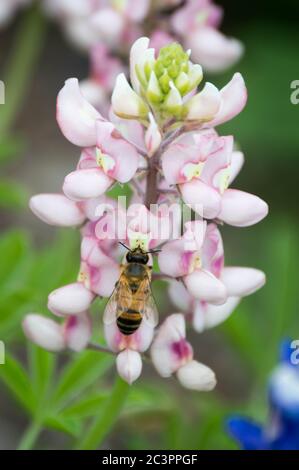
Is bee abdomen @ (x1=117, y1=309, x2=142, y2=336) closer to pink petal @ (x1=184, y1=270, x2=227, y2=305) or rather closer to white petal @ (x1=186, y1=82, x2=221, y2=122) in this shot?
pink petal @ (x1=184, y1=270, x2=227, y2=305)

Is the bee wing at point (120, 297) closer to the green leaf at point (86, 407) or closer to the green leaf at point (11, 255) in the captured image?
the green leaf at point (86, 407)

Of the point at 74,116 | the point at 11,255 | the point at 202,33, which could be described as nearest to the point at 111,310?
the point at 74,116

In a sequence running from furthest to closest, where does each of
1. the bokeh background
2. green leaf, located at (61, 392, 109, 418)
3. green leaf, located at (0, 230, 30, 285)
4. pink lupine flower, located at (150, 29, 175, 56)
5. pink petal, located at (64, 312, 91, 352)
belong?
pink lupine flower, located at (150, 29, 175, 56), green leaf, located at (0, 230, 30, 285), the bokeh background, green leaf, located at (61, 392, 109, 418), pink petal, located at (64, 312, 91, 352)

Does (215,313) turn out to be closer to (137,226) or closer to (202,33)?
(137,226)

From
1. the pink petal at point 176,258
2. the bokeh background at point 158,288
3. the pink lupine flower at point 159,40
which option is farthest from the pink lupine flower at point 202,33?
the pink petal at point 176,258

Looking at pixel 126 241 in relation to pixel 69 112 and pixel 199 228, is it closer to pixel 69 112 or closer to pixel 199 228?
pixel 199 228

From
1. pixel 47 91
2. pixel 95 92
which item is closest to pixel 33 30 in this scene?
pixel 95 92

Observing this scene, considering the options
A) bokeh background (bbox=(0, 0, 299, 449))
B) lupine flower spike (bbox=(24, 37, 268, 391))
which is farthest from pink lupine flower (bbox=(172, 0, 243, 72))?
lupine flower spike (bbox=(24, 37, 268, 391))
